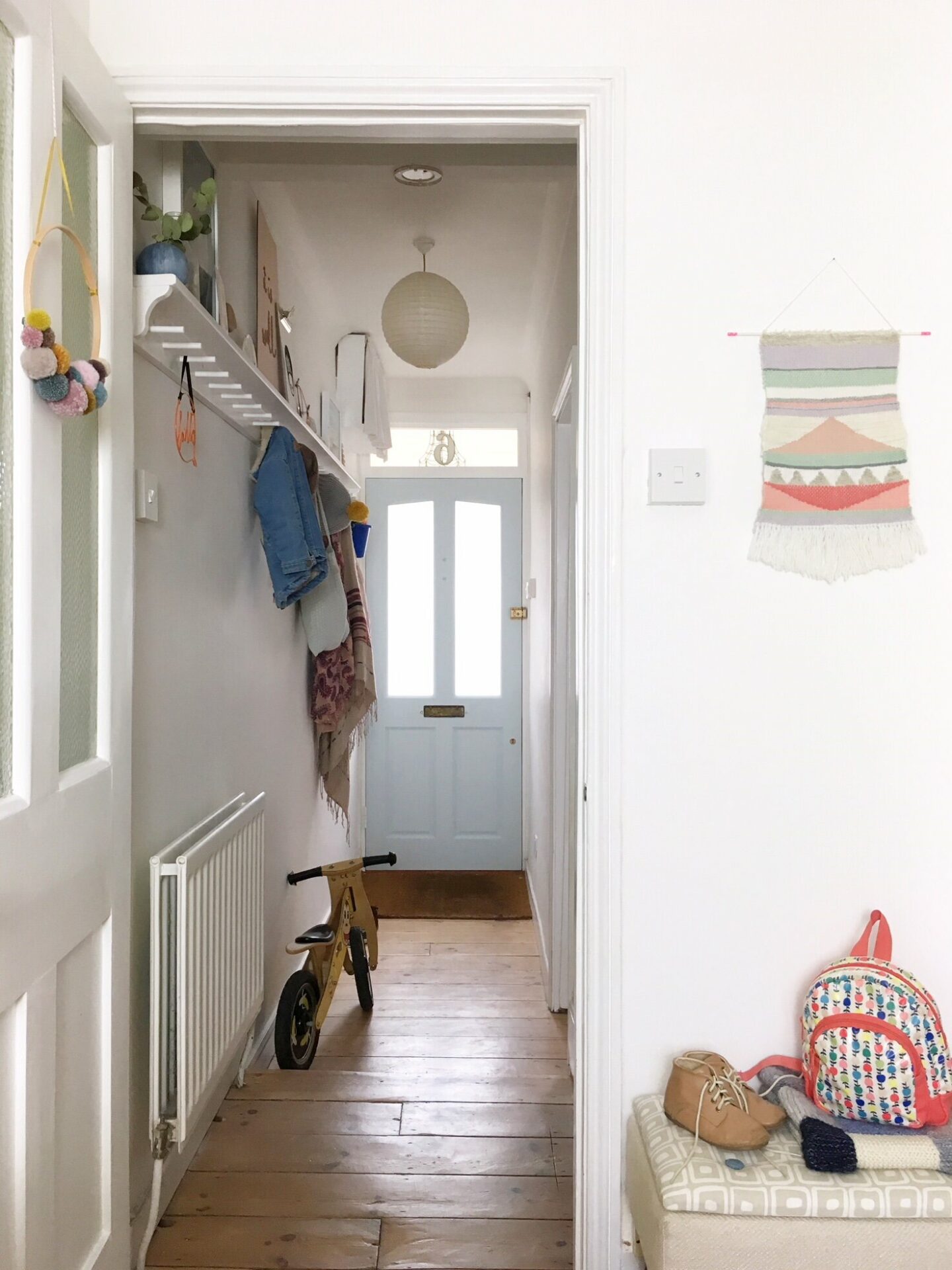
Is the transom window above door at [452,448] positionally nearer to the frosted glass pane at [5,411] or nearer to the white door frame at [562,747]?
the white door frame at [562,747]

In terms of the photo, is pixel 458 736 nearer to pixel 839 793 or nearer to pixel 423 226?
pixel 423 226

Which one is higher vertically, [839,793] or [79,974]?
[839,793]

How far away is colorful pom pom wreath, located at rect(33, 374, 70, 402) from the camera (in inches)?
47.4

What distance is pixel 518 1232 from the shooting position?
6.32 feet

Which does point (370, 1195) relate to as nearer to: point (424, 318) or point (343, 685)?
point (343, 685)

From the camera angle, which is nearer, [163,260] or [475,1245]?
[163,260]

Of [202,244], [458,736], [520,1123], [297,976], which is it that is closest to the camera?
[202,244]

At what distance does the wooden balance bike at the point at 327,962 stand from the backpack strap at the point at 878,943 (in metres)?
1.64

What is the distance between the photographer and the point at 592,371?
5.19ft

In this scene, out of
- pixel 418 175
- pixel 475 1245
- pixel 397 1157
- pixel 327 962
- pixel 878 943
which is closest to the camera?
pixel 878 943

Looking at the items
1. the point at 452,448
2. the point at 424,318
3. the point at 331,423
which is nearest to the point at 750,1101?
the point at 424,318

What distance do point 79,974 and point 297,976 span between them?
142 cm

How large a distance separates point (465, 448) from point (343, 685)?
7.26 feet

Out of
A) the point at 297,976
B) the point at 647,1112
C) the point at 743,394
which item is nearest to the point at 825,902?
the point at 647,1112
